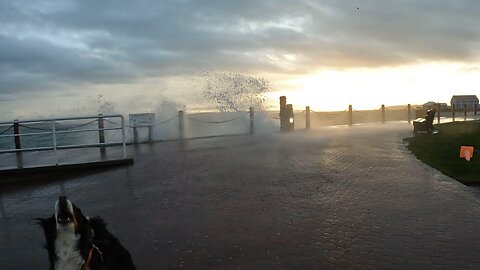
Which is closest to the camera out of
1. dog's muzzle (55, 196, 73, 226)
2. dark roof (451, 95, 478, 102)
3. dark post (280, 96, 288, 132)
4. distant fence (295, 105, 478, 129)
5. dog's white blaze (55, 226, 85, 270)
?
dog's muzzle (55, 196, 73, 226)

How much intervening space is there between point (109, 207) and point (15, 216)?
1857 millimetres

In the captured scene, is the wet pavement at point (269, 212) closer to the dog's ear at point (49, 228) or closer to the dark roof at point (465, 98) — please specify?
the dog's ear at point (49, 228)

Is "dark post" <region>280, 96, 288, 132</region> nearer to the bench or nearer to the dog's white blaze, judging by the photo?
the bench

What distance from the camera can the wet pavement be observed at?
559 centimetres

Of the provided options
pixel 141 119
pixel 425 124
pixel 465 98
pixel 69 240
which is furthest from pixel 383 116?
pixel 465 98

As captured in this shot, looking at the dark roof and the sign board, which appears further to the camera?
the dark roof

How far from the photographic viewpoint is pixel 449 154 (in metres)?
12.9

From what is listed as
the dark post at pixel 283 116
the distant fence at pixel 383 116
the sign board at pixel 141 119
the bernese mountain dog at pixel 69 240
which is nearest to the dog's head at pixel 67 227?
the bernese mountain dog at pixel 69 240

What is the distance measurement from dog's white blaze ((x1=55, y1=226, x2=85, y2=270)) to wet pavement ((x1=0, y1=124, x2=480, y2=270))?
2.52m

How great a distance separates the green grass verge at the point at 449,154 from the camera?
1020 centimetres

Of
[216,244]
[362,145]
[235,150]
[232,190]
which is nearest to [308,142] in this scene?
[362,145]

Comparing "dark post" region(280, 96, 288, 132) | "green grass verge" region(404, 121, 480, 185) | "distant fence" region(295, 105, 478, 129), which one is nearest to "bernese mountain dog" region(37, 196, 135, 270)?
"green grass verge" region(404, 121, 480, 185)

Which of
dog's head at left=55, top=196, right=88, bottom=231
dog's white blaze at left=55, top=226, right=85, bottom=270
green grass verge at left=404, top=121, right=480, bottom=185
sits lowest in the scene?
green grass verge at left=404, top=121, right=480, bottom=185

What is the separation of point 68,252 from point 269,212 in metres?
4.97
